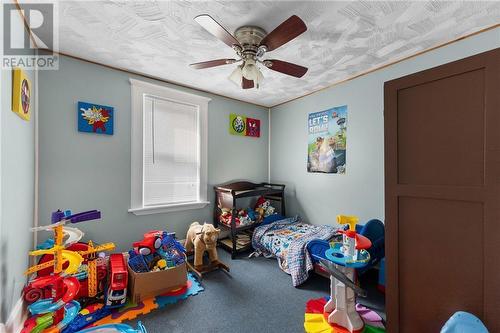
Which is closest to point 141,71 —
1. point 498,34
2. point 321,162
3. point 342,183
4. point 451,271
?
point 321,162

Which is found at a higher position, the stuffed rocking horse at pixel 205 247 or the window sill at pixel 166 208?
the window sill at pixel 166 208

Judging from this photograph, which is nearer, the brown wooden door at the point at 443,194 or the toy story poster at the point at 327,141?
the brown wooden door at the point at 443,194

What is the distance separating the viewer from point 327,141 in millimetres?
3008

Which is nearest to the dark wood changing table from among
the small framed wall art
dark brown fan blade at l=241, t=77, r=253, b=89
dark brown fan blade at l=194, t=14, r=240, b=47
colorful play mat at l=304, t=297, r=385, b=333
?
colorful play mat at l=304, t=297, r=385, b=333

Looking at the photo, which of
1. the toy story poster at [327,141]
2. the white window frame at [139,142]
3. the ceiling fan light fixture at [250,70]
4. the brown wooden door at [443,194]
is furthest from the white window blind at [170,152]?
the brown wooden door at [443,194]

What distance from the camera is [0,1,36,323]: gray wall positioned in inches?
49.3

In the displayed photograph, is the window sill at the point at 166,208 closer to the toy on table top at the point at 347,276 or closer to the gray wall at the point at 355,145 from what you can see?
the gray wall at the point at 355,145

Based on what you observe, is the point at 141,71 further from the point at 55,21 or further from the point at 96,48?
the point at 55,21

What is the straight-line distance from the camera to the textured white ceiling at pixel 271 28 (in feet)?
4.90

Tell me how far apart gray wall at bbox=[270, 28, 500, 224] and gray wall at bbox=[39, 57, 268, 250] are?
189cm

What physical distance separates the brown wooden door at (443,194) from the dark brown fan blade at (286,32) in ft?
2.14

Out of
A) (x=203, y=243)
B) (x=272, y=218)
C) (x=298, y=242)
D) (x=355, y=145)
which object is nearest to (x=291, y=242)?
(x=298, y=242)

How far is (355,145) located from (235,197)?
66.9 inches

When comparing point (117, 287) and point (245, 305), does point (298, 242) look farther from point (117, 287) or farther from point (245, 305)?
point (117, 287)
